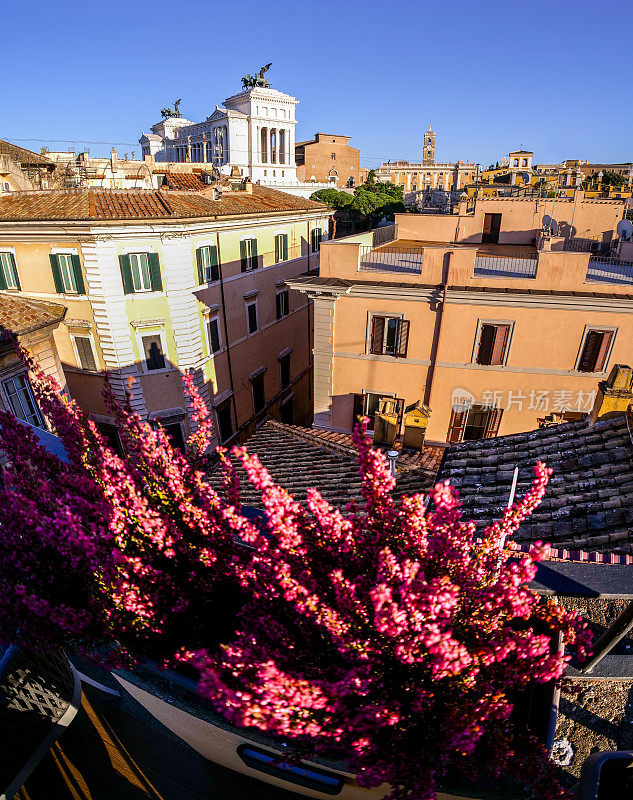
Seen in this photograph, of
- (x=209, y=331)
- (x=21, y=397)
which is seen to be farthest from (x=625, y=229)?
(x=21, y=397)

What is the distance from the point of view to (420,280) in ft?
44.9

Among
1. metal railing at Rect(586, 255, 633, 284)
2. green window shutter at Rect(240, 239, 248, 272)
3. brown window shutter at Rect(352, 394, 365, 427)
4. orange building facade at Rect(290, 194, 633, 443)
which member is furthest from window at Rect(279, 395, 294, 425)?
metal railing at Rect(586, 255, 633, 284)

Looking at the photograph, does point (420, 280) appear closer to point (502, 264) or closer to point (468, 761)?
point (502, 264)

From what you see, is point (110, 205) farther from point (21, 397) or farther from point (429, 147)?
point (429, 147)

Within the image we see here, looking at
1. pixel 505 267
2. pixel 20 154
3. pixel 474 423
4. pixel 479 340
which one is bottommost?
pixel 474 423

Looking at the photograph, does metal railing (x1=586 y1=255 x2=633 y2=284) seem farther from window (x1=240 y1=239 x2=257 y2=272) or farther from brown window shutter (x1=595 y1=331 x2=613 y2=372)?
window (x1=240 y1=239 x2=257 y2=272)

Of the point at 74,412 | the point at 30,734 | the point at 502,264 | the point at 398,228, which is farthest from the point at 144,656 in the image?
the point at 398,228

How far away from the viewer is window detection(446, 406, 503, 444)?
47.8ft

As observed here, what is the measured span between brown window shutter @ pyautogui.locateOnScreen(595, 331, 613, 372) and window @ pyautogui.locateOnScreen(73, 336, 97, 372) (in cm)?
1718

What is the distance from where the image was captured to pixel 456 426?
14938mm

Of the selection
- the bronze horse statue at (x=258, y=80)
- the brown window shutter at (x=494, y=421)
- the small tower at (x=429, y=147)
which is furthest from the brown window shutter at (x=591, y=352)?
the small tower at (x=429, y=147)

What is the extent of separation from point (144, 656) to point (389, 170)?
394 feet

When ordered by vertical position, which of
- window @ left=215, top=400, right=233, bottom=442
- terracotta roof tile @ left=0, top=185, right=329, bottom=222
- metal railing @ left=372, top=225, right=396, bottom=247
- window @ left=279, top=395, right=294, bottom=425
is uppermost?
terracotta roof tile @ left=0, top=185, right=329, bottom=222

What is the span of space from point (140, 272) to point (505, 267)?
12824 millimetres
